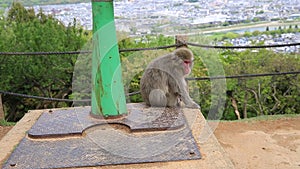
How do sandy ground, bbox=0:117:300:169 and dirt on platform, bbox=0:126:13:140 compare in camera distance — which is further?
dirt on platform, bbox=0:126:13:140

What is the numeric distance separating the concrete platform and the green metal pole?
517 millimetres

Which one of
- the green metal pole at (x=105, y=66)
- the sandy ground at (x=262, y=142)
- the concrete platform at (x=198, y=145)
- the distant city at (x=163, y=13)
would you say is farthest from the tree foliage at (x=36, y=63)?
the green metal pole at (x=105, y=66)

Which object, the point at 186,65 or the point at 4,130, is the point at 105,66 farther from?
the point at 4,130

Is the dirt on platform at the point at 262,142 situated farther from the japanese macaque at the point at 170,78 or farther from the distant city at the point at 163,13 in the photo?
the distant city at the point at 163,13

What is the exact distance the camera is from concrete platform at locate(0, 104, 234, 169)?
6.13ft

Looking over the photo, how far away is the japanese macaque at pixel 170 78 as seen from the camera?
3105 millimetres

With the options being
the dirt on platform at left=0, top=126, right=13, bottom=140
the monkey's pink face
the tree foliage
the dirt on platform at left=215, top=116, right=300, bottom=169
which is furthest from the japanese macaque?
the tree foliage

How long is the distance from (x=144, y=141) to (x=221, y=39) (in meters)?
5.33

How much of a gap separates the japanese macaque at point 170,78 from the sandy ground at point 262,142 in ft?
1.99

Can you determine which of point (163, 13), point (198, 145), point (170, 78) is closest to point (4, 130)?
point (170, 78)

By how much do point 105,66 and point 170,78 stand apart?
0.95m

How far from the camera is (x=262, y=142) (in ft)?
11.3

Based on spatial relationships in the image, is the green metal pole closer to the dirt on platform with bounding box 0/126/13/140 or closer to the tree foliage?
the dirt on platform with bounding box 0/126/13/140

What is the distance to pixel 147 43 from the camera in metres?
6.77
